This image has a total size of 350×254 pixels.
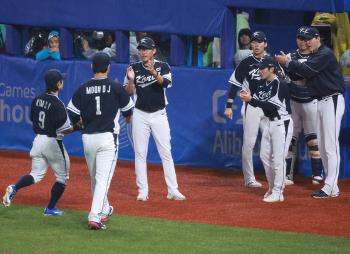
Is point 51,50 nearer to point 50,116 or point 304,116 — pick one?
point 304,116

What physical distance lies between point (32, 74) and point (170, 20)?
2687 millimetres

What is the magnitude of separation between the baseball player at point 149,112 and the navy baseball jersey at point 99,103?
→ 5.37ft

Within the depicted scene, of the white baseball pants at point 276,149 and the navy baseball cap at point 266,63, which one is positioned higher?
the navy baseball cap at point 266,63

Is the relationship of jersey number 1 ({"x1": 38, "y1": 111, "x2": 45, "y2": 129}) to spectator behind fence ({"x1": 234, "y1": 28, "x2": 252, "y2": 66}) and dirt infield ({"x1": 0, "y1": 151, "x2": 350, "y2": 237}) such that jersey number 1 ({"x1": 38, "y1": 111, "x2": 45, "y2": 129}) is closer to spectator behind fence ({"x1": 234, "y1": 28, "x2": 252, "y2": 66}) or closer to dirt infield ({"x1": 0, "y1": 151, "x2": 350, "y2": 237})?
dirt infield ({"x1": 0, "y1": 151, "x2": 350, "y2": 237})

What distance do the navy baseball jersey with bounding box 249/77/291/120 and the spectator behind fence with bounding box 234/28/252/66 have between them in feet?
7.91

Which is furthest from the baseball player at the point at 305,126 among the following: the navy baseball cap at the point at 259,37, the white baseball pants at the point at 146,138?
the white baseball pants at the point at 146,138

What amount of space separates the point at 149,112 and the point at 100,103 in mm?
1952

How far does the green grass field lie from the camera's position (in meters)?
9.22

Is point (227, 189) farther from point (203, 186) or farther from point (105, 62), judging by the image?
point (105, 62)

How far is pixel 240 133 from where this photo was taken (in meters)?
14.4

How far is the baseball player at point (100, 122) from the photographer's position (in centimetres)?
1002

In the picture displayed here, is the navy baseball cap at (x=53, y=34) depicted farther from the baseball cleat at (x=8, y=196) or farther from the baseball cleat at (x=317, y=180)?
the baseball cleat at (x=8, y=196)

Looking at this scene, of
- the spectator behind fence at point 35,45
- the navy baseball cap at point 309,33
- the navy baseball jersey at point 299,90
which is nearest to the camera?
the navy baseball cap at point 309,33

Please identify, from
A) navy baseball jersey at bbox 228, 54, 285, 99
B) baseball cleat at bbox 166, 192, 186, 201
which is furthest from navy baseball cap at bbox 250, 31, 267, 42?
baseball cleat at bbox 166, 192, 186, 201
